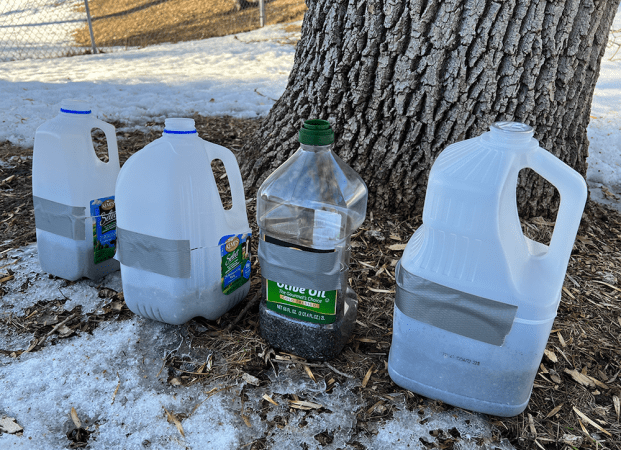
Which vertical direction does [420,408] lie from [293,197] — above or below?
below

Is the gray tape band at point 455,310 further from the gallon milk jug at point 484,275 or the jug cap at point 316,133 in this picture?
the jug cap at point 316,133

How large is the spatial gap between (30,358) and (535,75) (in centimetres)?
232

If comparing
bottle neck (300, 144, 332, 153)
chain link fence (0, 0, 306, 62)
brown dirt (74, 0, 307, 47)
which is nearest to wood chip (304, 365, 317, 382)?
bottle neck (300, 144, 332, 153)

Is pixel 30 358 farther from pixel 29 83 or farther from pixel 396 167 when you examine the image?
pixel 29 83

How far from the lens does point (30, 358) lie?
1743 millimetres

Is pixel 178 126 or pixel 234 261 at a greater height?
pixel 178 126

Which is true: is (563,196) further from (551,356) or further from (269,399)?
(269,399)

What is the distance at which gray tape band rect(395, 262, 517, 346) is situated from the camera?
54.2 inches

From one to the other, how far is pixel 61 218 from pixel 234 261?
29.7 inches

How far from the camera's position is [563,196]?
4.25 feet

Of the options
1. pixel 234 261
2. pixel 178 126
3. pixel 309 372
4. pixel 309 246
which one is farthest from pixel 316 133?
pixel 309 372

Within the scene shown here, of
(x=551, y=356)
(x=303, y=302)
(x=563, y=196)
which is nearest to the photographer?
(x=563, y=196)

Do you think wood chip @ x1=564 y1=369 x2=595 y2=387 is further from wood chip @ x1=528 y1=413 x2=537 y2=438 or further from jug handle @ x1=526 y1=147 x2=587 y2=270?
jug handle @ x1=526 y1=147 x2=587 y2=270

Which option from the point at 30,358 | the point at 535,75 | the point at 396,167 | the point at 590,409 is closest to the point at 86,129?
the point at 30,358
